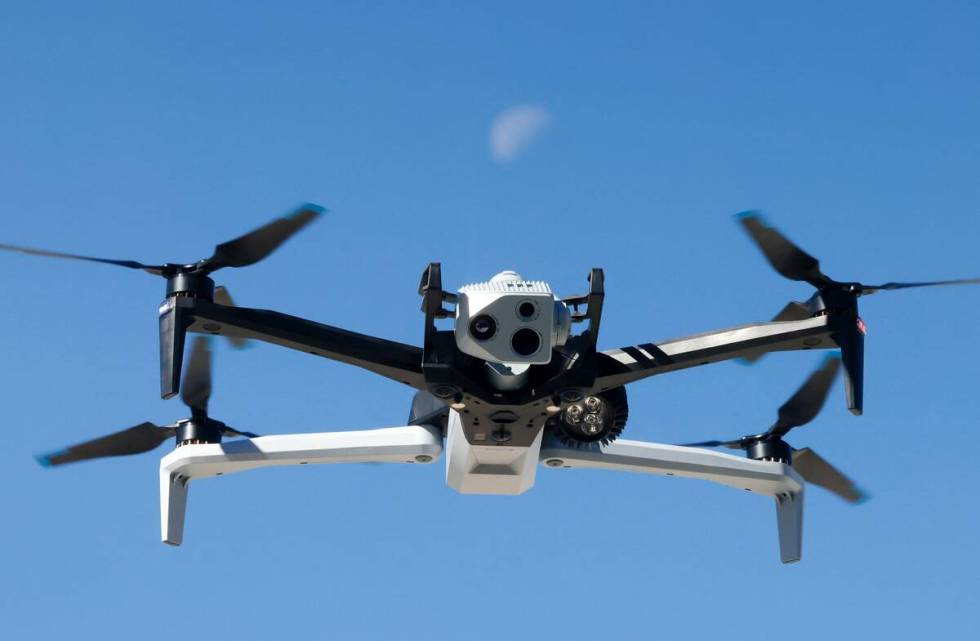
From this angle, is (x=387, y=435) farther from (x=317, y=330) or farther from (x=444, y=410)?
(x=317, y=330)

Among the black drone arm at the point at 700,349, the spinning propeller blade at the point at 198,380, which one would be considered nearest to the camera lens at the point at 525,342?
the black drone arm at the point at 700,349

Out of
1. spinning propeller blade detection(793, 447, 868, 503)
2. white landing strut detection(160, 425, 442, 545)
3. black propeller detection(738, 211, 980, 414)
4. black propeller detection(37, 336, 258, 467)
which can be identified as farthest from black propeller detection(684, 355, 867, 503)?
black propeller detection(37, 336, 258, 467)

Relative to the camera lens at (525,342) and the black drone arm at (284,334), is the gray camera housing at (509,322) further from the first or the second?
the black drone arm at (284,334)

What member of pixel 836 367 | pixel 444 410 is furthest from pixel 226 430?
pixel 836 367

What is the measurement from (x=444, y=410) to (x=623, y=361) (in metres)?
3.14

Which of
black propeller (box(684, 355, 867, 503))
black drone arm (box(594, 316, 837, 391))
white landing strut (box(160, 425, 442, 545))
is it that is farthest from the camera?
black propeller (box(684, 355, 867, 503))

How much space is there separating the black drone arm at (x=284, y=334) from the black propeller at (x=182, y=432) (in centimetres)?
333

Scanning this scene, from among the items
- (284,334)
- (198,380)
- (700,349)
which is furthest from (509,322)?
(198,380)

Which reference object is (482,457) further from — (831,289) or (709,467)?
(831,289)

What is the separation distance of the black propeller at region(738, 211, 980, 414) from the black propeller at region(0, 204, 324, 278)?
607 cm

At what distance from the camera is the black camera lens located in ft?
62.5

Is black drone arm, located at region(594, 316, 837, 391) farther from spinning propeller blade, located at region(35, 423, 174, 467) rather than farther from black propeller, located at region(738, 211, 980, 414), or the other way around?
spinning propeller blade, located at region(35, 423, 174, 467)

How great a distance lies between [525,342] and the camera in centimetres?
1905

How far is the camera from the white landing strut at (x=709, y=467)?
22.9 metres
